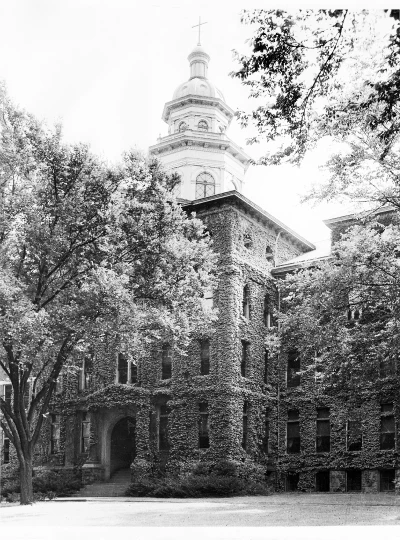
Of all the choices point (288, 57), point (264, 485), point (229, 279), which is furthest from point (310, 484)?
point (288, 57)

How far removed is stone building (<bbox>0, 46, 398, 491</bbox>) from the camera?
37.6 metres

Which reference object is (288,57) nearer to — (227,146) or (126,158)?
(126,158)

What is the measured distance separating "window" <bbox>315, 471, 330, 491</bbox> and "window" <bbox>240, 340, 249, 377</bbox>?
6168mm

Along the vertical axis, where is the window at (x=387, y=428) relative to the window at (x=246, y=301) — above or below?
below

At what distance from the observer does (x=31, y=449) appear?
995 inches

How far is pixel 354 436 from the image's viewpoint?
3819cm

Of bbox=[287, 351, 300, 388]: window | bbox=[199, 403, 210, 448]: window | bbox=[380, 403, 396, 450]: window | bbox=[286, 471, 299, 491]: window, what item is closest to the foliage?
bbox=[199, 403, 210, 448]: window

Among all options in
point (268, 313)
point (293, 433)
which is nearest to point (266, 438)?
point (293, 433)

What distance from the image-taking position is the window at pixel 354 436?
125ft

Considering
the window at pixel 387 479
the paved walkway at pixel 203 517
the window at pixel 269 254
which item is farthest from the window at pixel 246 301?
the paved walkway at pixel 203 517

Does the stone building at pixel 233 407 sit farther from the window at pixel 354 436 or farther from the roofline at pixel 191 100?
the roofline at pixel 191 100

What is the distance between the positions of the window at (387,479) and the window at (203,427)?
8.45 meters

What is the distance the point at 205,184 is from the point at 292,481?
19555 mm

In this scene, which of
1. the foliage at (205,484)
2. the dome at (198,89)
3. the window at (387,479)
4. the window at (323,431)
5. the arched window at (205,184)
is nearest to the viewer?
the foliage at (205,484)
